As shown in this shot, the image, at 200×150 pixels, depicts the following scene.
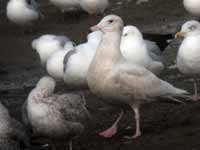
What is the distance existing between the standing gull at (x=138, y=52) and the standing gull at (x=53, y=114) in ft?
8.57

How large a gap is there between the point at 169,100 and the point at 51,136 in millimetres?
1990

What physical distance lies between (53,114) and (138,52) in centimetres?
326

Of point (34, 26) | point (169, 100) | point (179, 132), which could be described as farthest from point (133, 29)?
Result: point (34, 26)

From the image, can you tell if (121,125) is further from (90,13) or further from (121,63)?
(90,13)

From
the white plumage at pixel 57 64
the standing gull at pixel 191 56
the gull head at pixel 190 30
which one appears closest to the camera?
the standing gull at pixel 191 56

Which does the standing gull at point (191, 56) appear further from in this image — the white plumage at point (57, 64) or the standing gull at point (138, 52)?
the white plumage at point (57, 64)

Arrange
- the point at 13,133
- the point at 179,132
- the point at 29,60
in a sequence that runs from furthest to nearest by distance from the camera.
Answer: the point at 29,60, the point at 179,132, the point at 13,133

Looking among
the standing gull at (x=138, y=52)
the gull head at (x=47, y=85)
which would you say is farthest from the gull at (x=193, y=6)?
the gull head at (x=47, y=85)

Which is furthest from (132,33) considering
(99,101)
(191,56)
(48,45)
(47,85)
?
(47,85)

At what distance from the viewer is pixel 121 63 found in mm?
8664

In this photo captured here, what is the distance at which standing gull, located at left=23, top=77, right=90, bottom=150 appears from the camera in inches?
303

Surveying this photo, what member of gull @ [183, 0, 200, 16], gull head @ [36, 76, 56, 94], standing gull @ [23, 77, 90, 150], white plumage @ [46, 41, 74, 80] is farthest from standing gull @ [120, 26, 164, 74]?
gull @ [183, 0, 200, 16]

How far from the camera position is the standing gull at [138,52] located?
1066 cm

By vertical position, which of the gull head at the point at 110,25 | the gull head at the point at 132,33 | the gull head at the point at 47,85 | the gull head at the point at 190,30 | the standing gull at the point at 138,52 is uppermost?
the gull head at the point at 110,25
